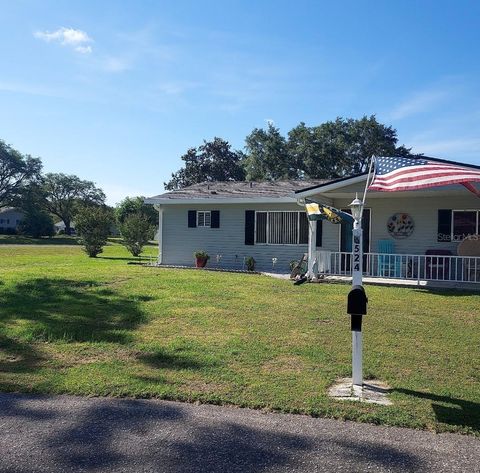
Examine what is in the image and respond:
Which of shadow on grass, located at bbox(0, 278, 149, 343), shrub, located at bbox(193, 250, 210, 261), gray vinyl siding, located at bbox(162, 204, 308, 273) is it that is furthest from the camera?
shrub, located at bbox(193, 250, 210, 261)

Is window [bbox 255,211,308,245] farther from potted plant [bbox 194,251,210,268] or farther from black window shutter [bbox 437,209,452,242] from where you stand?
black window shutter [bbox 437,209,452,242]

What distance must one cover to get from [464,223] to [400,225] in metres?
1.86

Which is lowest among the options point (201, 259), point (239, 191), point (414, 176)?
point (201, 259)

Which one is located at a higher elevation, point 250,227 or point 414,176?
point 414,176

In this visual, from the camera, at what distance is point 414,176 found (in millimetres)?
6953

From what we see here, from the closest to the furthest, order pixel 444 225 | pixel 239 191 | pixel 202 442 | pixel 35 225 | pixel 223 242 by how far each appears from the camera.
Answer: pixel 202 442
pixel 444 225
pixel 223 242
pixel 239 191
pixel 35 225

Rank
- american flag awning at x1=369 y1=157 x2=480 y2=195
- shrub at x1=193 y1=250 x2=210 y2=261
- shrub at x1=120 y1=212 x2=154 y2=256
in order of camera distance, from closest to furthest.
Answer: american flag awning at x1=369 y1=157 x2=480 y2=195, shrub at x1=193 y1=250 x2=210 y2=261, shrub at x1=120 y1=212 x2=154 y2=256

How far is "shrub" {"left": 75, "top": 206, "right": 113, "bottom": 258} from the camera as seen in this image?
81.1 ft

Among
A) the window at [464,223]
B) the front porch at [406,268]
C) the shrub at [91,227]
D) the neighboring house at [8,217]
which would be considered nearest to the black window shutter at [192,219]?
the front porch at [406,268]

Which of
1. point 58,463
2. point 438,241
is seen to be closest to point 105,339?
point 58,463

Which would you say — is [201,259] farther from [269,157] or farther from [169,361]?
[269,157]

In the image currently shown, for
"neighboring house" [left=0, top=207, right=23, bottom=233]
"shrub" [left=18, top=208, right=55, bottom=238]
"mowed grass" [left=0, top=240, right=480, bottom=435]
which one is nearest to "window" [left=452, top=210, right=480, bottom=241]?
"mowed grass" [left=0, top=240, right=480, bottom=435]

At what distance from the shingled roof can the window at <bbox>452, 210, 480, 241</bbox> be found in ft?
16.1

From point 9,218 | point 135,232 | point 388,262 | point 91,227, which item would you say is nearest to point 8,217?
point 9,218
